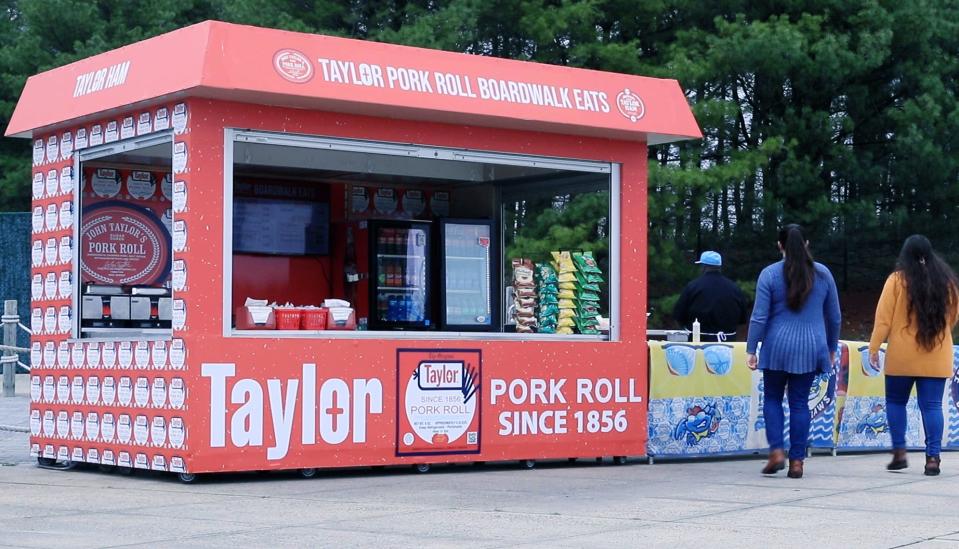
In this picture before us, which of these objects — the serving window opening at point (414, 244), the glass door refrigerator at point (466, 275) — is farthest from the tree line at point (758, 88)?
the glass door refrigerator at point (466, 275)

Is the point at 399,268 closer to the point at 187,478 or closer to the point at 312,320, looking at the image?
the point at 312,320

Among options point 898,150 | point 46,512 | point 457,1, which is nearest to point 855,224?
point 898,150

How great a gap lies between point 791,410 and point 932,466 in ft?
4.13

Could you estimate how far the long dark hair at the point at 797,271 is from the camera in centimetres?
1011

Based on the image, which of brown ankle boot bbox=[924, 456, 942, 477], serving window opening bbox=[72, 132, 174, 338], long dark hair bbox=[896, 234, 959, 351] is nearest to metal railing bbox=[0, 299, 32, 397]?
serving window opening bbox=[72, 132, 174, 338]

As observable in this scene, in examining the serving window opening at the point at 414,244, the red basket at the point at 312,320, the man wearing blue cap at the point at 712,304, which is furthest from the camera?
the man wearing blue cap at the point at 712,304

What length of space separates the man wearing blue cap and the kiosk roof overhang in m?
1.76

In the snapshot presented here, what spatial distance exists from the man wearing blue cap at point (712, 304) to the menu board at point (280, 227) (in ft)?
11.1

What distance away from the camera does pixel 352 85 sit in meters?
10.0

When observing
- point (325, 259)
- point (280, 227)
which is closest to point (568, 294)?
point (325, 259)

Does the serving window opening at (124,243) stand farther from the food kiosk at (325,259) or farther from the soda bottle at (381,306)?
the soda bottle at (381,306)

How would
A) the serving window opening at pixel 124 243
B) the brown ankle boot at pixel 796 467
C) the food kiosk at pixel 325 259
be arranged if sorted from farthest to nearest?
the serving window opening at pixel 124 243 < the brown ankle boot at pixel 796 467 < the food kiosk at pixel 325 259

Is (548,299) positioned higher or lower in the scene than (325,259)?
lower

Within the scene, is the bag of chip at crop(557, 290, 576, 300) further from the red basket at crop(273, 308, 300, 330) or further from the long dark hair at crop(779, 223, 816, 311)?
the red basket at crop(273, 308, 300, 330)
